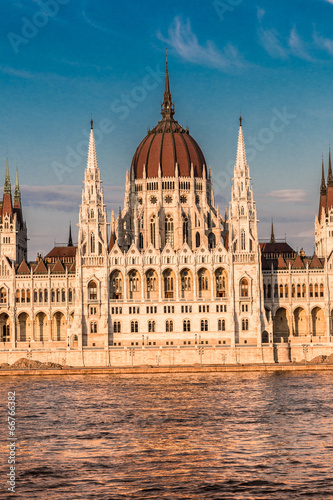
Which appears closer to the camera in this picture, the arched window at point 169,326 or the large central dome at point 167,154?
the arched window at point 169,326

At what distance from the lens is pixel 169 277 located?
13025 cm

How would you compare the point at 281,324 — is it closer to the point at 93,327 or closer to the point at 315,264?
the point at 315,264

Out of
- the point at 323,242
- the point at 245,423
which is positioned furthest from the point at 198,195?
the point at 245,423

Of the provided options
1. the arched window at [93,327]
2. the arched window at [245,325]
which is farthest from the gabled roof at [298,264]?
the arched window at [93,327]

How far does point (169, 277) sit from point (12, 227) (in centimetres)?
3189

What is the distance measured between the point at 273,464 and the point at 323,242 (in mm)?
93049

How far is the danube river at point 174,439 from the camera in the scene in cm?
4741

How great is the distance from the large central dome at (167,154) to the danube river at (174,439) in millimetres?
51332

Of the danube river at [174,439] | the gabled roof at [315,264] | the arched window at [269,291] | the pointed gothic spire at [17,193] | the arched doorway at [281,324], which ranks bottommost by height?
the danube river at [174,439]

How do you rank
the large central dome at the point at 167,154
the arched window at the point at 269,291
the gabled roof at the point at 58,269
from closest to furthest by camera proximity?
the arched window at the point at 269,291
the gabled roof at the point at 58,269
the large central dome at the point at 167,154

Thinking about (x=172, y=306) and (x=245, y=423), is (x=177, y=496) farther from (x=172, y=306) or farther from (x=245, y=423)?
(x=172, y=306)

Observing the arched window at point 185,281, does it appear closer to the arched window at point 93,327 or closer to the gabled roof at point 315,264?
the arched window at point 93,327

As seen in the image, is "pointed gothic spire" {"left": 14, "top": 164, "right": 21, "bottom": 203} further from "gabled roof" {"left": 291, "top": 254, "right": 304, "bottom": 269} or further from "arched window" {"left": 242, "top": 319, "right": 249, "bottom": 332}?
"gabled roof" {"left": 291, "top": 254, "right": 304, "bottom": 269}

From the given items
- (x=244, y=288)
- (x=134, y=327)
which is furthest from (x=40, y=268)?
(x=244, y=288)
